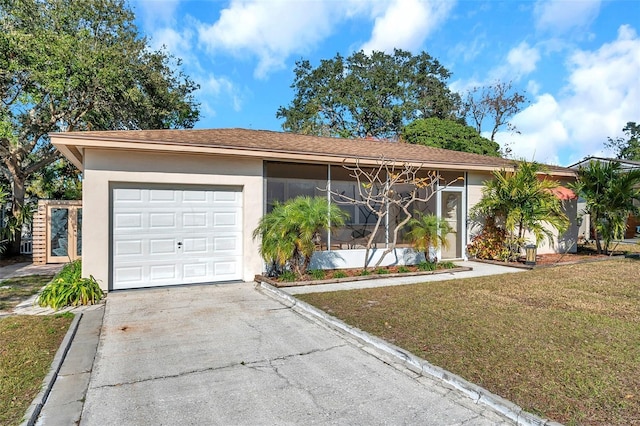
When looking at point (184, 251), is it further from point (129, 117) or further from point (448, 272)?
point (129, 117)

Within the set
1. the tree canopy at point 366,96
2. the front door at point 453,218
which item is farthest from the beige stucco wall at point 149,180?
the tree canopy at point 366,96

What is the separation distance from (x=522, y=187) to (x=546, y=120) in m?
24.9

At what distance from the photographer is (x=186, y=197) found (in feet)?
27.6

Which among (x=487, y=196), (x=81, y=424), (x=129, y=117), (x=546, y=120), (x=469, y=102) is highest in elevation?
(x=469, y=102)

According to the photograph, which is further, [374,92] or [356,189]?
[374,92]

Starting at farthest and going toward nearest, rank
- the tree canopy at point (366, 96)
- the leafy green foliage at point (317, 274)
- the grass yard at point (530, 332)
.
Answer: the tree canopy at point (366, 96) → the leafy green foliage at point (317, 274) → the grass yard at point (530, 332)

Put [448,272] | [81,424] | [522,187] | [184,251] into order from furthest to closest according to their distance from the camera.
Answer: [522,187] < [448,272] < [184,251] < [81,424]

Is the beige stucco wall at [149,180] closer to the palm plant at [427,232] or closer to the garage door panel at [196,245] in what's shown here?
the garage door panel at [196,245]

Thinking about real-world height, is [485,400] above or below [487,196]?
below

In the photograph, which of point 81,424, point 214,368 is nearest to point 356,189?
point 214,368

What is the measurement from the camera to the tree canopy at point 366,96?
3062 centimetres

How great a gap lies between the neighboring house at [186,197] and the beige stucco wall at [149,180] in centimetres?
2

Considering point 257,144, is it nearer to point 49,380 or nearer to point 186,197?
point 186,197

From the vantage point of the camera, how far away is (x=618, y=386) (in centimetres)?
341
